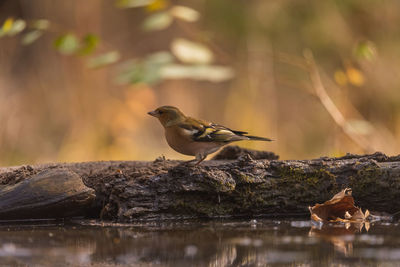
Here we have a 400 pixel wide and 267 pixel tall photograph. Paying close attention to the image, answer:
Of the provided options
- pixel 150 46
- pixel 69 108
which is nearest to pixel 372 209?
pixel 69 108

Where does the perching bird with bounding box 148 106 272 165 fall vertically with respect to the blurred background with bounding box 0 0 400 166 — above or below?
below

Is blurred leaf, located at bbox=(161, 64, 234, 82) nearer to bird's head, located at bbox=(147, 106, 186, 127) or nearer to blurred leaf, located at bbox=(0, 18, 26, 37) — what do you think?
bird's head, located at bbox=(147, 106, 186, 127)

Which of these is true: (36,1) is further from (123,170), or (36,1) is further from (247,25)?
(123,170)

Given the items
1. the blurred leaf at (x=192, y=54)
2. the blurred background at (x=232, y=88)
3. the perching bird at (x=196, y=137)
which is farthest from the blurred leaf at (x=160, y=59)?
the blurred background at (x=232, y=88)

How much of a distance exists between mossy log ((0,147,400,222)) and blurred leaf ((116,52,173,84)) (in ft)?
5.28

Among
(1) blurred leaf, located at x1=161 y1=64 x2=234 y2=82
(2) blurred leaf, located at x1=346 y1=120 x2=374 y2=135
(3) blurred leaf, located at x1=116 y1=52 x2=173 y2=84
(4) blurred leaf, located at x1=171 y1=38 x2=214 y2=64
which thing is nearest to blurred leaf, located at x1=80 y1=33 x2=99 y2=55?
(3) blurred leaf, located at x1=116 y1=52 x2=173 y2=84

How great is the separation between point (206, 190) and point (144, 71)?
2.07 metres

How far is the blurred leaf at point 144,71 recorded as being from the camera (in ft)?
18.4

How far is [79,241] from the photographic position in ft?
10.9

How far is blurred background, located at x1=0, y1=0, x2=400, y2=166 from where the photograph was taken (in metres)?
9.01

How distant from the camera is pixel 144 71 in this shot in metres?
5.70

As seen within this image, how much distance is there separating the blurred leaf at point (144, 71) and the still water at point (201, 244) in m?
2.01

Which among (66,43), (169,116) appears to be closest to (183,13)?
(66,43)

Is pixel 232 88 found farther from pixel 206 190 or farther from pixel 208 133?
pixel 206 190
